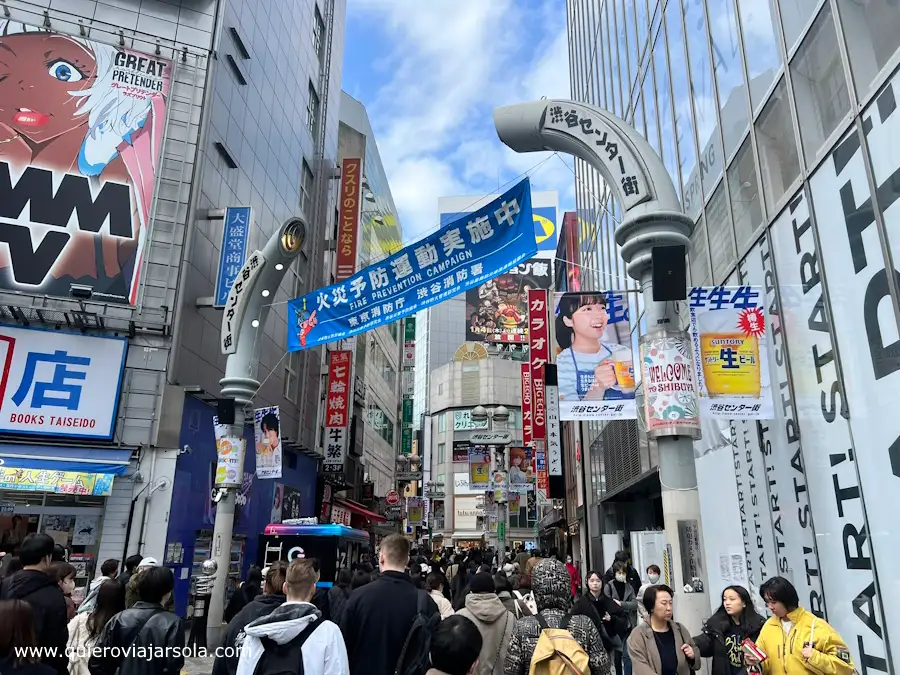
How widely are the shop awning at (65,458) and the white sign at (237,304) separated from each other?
487cm

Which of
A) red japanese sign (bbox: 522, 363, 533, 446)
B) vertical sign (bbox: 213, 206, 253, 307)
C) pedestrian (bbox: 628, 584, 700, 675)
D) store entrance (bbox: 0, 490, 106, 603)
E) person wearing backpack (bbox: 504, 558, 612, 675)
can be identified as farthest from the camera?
red japanese sign (bbox: 522, 363, 533, 446)

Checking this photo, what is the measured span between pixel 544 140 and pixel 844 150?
10.9 feet

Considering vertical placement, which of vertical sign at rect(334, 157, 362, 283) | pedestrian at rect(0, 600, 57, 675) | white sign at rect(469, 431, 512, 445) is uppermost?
vertical sign at rect(334, 157, 362, 283)

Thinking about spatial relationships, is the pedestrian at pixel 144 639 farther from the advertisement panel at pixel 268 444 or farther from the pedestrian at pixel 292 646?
the advertisement panel at pixel 268 444

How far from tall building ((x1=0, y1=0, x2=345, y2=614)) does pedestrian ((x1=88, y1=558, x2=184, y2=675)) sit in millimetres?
10441

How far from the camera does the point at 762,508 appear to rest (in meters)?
8.48

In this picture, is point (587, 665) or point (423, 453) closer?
point (587, 665)

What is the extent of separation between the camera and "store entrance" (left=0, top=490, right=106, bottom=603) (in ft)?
45.5

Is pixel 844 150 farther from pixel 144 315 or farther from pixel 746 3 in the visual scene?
pixel 144 315

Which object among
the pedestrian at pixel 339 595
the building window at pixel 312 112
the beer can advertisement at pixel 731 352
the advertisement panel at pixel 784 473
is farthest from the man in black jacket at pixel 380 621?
the building window at pixel 312 112

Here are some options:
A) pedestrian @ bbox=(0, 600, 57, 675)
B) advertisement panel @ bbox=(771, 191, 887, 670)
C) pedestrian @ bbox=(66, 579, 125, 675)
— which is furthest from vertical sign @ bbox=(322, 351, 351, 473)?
pedestrian @ bbox=(0, 600, 57, 675)

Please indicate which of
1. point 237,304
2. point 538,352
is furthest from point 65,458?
point 538,352

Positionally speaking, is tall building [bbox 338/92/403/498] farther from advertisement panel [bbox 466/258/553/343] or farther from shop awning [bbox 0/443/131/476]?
shop awning [bbox 0/443/131/476]

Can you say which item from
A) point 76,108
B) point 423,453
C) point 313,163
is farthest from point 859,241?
point 423,453
